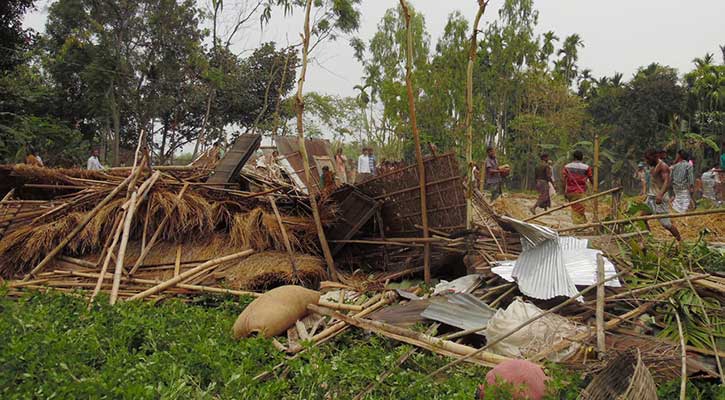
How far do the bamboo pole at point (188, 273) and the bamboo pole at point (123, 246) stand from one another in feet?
0.60

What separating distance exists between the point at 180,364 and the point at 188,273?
2543 mm

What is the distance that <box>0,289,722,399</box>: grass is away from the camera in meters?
3.21

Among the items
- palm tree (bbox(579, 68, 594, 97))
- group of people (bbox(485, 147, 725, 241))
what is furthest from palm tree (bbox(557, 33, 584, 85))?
group of people (bbox(485, 147, 725, 241))

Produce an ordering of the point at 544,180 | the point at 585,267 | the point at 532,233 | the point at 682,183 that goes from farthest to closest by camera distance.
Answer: the point at 544,180, the point at 682,183, the point at 532,233, the point at 585,267

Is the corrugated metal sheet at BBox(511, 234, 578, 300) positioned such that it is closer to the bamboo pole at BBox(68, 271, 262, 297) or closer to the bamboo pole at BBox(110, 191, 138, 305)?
Answer: the bamboo pole at BBox(68, 271, 262, 297)

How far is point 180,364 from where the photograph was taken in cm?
365

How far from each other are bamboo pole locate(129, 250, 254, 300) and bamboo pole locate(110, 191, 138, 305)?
0.60 ft

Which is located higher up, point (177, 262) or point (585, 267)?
point (585, 267)

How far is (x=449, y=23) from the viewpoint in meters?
30.8

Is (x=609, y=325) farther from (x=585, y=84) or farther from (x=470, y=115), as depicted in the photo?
(x=585, y=84)

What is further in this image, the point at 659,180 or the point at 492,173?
the point at 492,173

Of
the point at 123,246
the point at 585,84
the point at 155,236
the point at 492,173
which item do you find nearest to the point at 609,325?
the point at 123,246

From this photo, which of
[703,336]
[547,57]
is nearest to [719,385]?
[703,336]

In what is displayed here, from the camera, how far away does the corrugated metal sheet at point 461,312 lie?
14.7 feet
